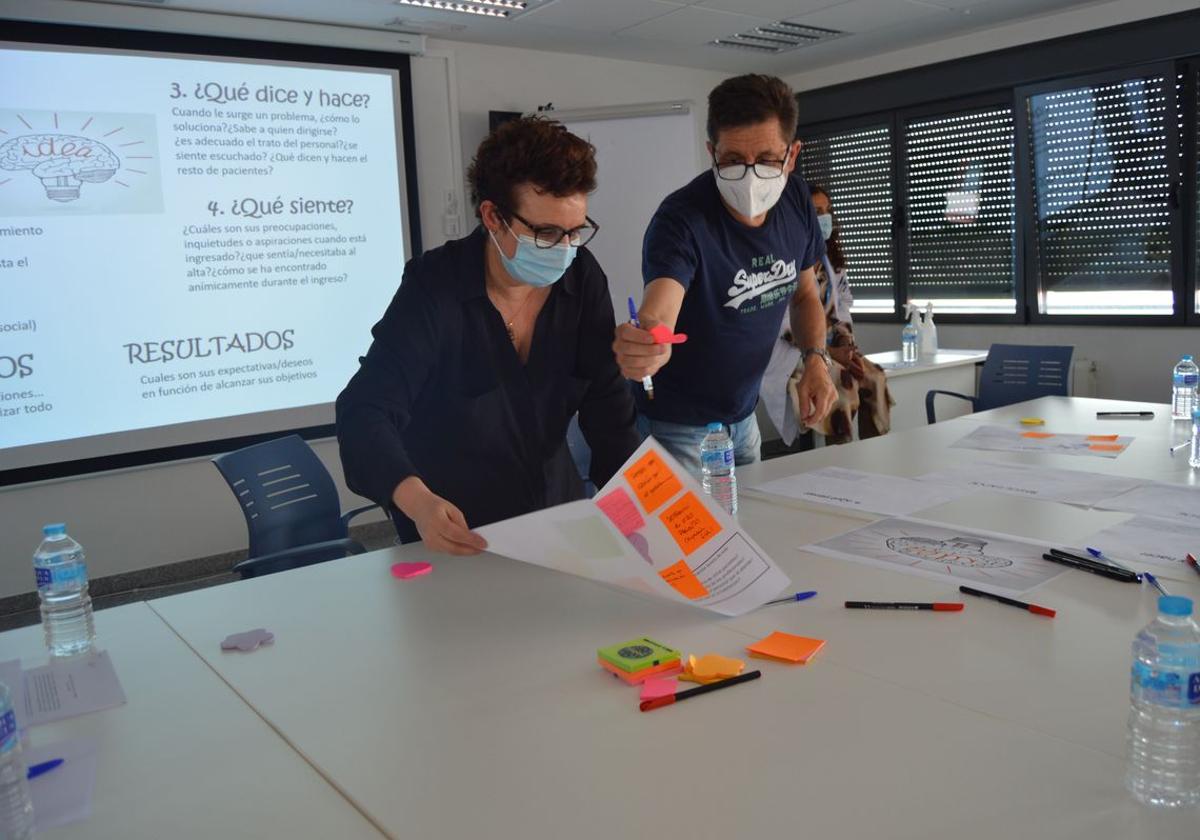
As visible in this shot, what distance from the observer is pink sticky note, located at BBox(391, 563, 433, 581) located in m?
1.63

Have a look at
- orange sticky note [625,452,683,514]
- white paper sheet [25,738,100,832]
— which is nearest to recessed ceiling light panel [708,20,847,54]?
orange sticky note [625,452,683,514]

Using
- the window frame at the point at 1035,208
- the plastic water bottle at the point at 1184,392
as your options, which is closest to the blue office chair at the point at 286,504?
the plastic water bottle at the point at 1184,392

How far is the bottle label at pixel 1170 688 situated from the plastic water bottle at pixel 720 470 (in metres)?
1.06

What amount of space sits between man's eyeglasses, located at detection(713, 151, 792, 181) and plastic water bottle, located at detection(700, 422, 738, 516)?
616 mm

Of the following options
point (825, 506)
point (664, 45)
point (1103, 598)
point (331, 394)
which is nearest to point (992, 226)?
point (664, 45)

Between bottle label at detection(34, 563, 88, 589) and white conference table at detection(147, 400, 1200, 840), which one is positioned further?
bottle label at detection(34, 563, 88, 589)

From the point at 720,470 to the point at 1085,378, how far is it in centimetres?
454

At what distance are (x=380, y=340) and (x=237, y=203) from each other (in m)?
3.38

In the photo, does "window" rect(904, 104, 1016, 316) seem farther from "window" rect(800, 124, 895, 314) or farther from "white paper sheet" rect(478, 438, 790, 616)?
"white paper sheet" rect(478, 438, 790, 616)

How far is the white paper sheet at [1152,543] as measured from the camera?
4.78 ft

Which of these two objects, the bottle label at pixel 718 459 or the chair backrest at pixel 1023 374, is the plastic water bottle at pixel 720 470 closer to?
the bottle label at pixel 718 459

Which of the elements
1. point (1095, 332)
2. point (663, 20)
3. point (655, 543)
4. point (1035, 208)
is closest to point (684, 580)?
point (655, 543)

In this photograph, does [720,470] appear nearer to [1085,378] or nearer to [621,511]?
[621,511]

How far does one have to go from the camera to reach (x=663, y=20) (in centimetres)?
531
